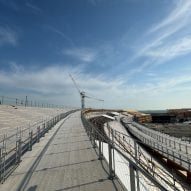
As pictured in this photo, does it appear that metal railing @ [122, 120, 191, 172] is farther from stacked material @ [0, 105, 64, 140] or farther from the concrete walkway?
stacked material @ [0, 105, 64, 140]


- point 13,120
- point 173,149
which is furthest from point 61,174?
point 173,149

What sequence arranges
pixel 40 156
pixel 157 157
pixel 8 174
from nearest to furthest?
pixel 8 174
pixel 40 156
pixel 157 157

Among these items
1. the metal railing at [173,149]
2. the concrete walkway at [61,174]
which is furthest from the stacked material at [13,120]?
the metal railing at [173,149]

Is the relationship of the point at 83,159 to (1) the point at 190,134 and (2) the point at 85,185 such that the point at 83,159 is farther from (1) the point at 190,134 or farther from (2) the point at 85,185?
(1) the point at 190,134

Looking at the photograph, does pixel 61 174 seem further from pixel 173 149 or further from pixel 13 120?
pixel 173 149

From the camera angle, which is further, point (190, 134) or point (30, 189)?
point (190, 134)

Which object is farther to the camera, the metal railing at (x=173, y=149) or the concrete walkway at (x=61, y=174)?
the metal railing at (x=173, y=149)

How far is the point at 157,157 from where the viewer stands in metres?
31.4

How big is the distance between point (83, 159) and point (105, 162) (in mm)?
1132

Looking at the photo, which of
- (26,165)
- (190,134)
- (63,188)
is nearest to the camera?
(63,188)

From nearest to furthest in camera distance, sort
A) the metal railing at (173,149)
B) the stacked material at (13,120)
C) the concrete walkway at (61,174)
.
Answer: the concrete walkway at (61,174) < the metal railing at (173,149) < the stacked material at (13,120)

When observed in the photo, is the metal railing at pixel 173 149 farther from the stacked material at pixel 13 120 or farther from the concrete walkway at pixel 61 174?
the stacked material at pixel 13 120

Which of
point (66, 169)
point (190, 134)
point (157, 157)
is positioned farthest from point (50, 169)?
point (190, 134)

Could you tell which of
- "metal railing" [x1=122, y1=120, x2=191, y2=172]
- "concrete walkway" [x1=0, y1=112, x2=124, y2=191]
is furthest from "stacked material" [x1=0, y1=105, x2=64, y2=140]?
"metal railing" [x1=122, y1=120, x2=191, y2=172]
